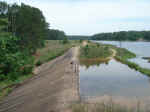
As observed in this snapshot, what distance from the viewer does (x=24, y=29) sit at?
32.8 meters

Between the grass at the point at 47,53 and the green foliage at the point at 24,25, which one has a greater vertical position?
the green foliage at the point at 24,25

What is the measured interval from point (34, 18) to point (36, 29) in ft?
9.15

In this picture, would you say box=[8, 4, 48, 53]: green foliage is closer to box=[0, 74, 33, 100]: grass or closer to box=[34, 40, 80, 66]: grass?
box=[34, 40, 80, 66]: grass

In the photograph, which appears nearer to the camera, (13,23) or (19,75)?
(19,75)

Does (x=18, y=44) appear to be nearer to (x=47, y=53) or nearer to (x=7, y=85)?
(x=47, y=53)

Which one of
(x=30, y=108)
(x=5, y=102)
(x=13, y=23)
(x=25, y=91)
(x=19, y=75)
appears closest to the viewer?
(x=30, y=108)

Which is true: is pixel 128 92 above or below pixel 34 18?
below

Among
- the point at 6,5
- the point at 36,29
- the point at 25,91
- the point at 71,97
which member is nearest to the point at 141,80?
the point at 71,97

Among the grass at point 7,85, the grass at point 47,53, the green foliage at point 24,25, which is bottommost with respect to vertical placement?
the grass at point 7,85

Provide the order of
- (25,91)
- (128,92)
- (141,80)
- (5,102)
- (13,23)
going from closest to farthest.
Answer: (5,102) → (128,92) → (25,91) → (141,80) → (13,23)

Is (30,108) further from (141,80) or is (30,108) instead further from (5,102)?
(141,80)

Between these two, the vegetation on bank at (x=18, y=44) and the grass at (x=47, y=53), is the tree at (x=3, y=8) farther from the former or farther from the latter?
the grass at (x=47, y=53)

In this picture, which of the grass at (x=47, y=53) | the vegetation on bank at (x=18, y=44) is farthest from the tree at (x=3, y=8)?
the grass at (x=47, y=53)

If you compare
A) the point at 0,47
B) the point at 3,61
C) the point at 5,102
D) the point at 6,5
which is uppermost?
the point at 6,5
